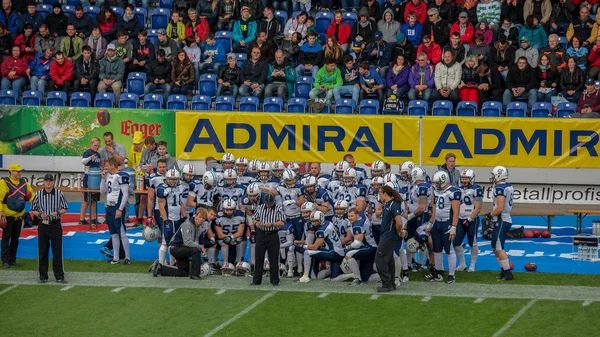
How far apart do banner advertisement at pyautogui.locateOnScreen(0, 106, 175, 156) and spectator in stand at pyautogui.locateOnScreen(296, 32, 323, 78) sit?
3.35 meters

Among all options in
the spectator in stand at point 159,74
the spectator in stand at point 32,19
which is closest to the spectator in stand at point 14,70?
the spectator in stand at point 32,19

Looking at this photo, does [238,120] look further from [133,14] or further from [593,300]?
[593,300]

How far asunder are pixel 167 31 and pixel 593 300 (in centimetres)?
1433

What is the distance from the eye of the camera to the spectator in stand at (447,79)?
2509 cm

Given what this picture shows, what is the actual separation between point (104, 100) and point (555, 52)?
10328 millimetres

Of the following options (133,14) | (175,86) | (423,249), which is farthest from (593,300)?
(133,14)

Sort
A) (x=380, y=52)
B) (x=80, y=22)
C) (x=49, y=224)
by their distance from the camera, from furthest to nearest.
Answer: (x=80, y=22)
(x=380, y=52)
(x=49, y=224)

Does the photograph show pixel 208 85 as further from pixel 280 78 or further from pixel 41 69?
pixel 41 69

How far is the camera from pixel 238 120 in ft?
81.9

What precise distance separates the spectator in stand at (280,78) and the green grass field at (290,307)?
823 centimetres

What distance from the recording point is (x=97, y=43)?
1080 inches

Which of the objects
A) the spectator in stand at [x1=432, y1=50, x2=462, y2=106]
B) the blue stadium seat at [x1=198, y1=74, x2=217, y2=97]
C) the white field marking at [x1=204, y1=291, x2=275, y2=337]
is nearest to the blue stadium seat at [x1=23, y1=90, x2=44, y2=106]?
the blue stadium seat at [x1=198, y1=74, x2=217, y2=97]

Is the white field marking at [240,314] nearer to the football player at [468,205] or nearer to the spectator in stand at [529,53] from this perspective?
the football player at [468,205]

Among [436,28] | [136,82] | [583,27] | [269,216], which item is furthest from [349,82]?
[269,216]
